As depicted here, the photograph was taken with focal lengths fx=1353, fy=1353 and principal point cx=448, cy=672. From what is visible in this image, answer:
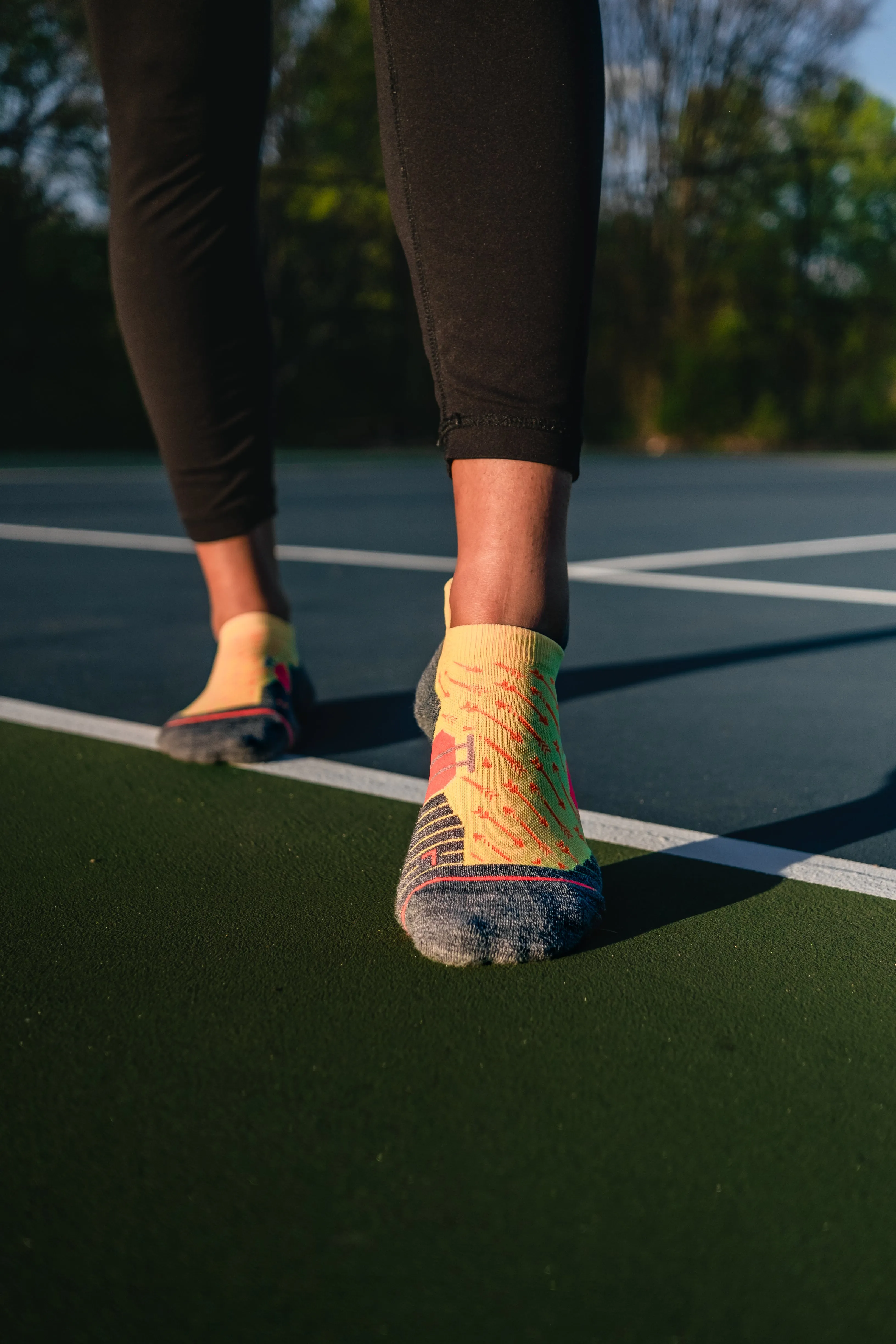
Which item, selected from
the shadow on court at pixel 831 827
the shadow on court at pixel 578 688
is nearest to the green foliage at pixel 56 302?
the shadow on court at pixel 578 688

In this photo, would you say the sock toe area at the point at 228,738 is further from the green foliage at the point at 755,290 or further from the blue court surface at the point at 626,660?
the green foliage at the point at 755,290

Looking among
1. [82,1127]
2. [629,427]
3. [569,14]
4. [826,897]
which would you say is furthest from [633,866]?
[629,427]

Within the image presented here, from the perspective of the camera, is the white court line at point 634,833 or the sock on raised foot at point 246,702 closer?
the white court line at point 634,833

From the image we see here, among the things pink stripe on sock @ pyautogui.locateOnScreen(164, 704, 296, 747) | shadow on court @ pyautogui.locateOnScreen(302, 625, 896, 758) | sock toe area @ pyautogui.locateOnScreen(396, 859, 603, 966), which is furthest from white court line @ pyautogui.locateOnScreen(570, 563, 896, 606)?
sock toe area @ pyautogui.locateOnScreen(396, 859, 603, 966)

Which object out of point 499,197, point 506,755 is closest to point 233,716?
point 506,755

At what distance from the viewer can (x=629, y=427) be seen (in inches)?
951

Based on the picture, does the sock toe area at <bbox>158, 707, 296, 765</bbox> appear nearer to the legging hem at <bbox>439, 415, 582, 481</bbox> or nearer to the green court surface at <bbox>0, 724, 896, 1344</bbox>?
the green court surface at <bbox>0, 724, 896, 1344</bbox>

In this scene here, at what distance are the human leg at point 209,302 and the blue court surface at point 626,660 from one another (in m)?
0.17

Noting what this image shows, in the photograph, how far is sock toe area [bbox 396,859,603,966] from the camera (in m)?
1.10

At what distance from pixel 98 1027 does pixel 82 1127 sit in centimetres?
15

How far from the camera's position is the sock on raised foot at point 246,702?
1.80 m

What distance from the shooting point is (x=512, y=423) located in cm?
123

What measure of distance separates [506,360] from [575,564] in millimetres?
3256

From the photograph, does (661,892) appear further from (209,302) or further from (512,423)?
(209,302)
